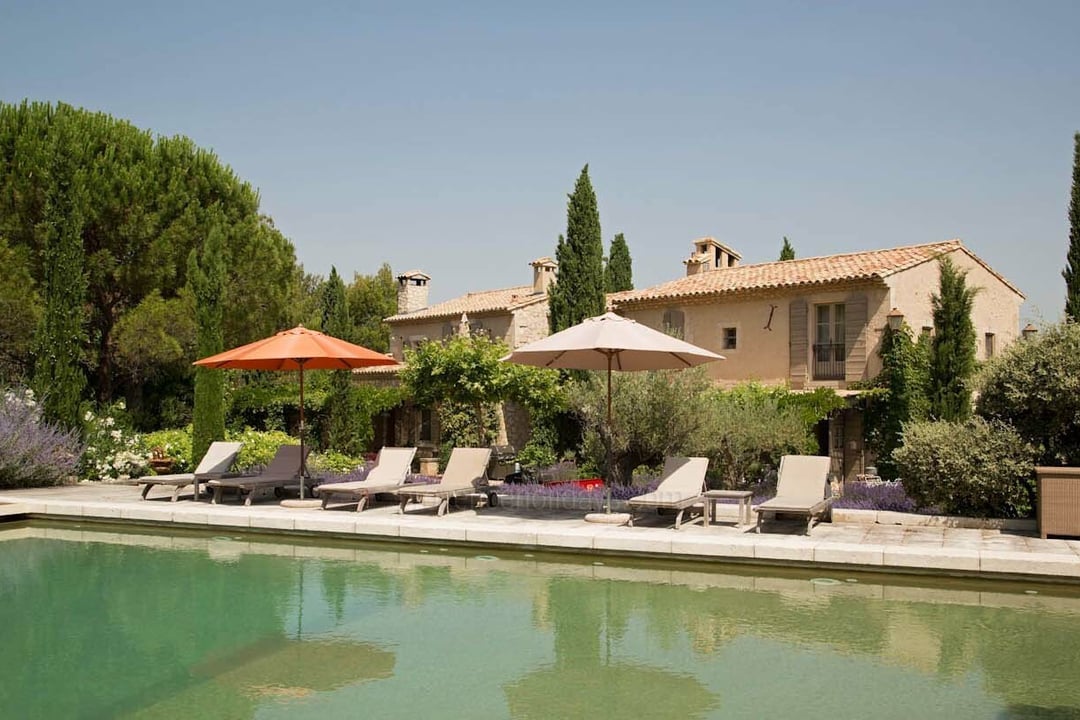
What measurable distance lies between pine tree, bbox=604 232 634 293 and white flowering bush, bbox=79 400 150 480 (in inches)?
741

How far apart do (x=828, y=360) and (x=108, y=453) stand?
684 inches

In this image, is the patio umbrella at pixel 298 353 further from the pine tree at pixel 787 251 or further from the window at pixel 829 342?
the pine tree at pixel 787 251

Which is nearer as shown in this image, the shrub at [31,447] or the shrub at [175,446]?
the shrub at [31,447]

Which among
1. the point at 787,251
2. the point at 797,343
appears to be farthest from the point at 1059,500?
the point at 787,251

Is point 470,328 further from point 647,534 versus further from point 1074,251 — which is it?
point 647,534

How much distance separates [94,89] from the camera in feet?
62.3

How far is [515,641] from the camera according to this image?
23.7 ft

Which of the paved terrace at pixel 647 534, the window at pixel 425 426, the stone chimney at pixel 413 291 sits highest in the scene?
the stone chimney at pixel 413 291

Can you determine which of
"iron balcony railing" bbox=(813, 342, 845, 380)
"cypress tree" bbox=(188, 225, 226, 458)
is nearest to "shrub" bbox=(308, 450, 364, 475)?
"cypress tree" bbox=(188, 225, 226, 458)

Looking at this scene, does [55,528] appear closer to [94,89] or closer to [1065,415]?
[94,89]

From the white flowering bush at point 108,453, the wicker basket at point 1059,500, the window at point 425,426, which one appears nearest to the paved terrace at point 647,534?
the wicker basket at point 1059,500

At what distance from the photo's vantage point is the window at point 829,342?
74.9 feet

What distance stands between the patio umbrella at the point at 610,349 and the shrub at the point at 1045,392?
386 cm

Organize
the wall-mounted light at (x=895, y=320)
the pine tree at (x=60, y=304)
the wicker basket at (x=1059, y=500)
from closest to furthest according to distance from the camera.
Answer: the wicker basket at (x=1059, y=500) → the pine tree at (x=60, y=304) → the wall-mounted light at (x=895, y=320)
